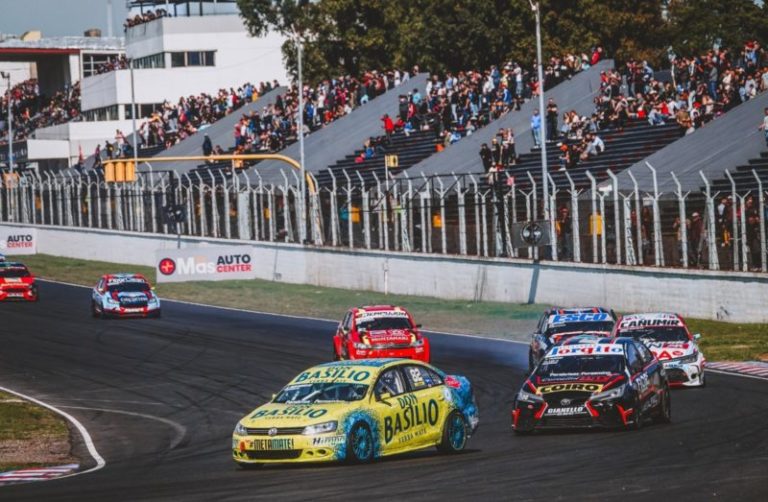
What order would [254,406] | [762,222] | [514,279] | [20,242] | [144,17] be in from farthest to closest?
[144,17], [20,242], [514,279], [762,222], [254,406]

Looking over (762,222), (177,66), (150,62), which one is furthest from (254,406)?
(150,62)

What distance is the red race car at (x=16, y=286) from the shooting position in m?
59.8

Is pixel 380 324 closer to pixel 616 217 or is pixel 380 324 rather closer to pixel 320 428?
pixel 616 217

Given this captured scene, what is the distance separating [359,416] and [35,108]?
366 feet

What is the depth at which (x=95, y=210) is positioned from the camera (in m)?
79.8

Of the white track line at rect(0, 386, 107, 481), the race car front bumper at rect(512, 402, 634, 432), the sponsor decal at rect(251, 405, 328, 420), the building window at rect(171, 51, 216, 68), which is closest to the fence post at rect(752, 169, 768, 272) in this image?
the race car front bumper at rect(512, 402, 634, 432)

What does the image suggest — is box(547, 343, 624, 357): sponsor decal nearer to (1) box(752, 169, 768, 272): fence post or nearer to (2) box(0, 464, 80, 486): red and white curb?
(2) box(0, 464, 80, 486): red and white curb

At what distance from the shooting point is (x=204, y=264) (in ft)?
211

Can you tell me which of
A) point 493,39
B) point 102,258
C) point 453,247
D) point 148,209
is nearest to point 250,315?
point 453,247

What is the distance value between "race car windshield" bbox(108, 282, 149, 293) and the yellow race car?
31.6 m

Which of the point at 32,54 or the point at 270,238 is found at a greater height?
the point at 32,54

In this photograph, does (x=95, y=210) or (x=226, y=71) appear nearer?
(x=95, y=210)

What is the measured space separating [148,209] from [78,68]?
56.0 m

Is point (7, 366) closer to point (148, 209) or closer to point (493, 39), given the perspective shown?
point (148, 209)
